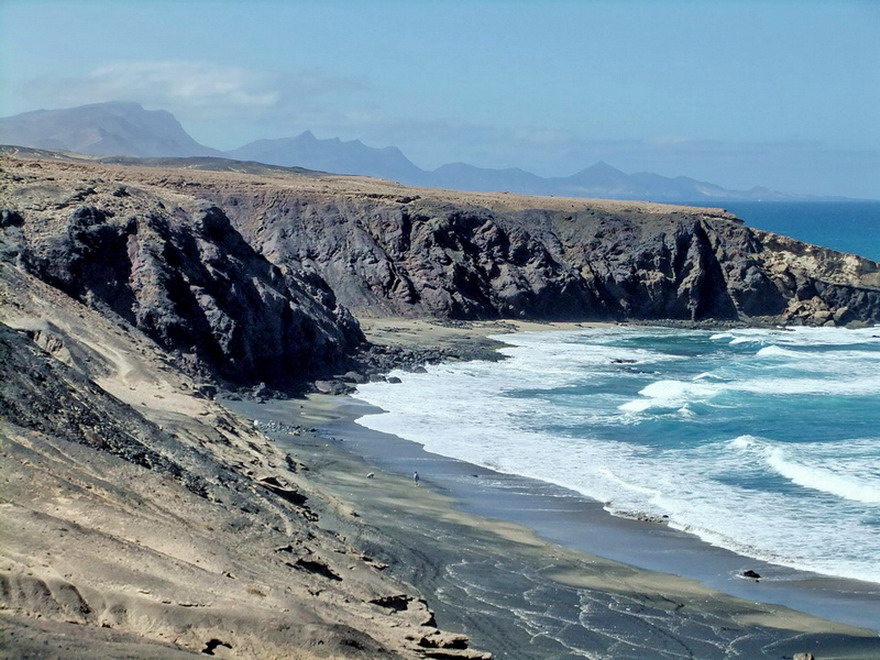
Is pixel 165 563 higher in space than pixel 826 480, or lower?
higher

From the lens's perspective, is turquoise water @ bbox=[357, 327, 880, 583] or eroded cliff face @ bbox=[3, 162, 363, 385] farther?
eroded cliff face @ bbox=[3, 162, 363, 385]

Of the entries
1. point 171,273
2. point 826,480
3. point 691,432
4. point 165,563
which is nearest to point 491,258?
point 171,273

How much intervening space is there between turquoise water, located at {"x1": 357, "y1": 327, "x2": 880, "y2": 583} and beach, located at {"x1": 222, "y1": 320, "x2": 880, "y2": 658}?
129cm

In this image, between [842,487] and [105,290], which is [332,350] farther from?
[842,487]

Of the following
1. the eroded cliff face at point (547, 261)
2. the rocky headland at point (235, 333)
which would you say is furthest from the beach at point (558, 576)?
the eroded cliff face at point (547, 261)

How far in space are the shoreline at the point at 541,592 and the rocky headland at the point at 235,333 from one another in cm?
102

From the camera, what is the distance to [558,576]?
18.2 metres

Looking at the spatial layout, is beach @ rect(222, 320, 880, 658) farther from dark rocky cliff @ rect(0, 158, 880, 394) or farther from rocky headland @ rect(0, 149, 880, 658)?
dark rocky cliff @ rect(0, 158, 880, 394)

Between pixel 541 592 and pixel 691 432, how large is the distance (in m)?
16.6

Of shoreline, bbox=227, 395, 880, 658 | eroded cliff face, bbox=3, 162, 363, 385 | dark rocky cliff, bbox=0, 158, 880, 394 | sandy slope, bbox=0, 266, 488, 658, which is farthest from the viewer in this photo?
dark rocky cliff, bbox=0, 158, 880, 394

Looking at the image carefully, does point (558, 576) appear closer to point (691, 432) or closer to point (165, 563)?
point (165, 563)

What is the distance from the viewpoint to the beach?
50.5 ft

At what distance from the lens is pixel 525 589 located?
17.1 m

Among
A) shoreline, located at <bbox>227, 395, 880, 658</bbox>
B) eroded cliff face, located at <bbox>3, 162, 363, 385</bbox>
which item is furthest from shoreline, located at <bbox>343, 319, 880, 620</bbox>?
eroded cliff face, located at <bbox>3, 162, 363, 385</bbox>
